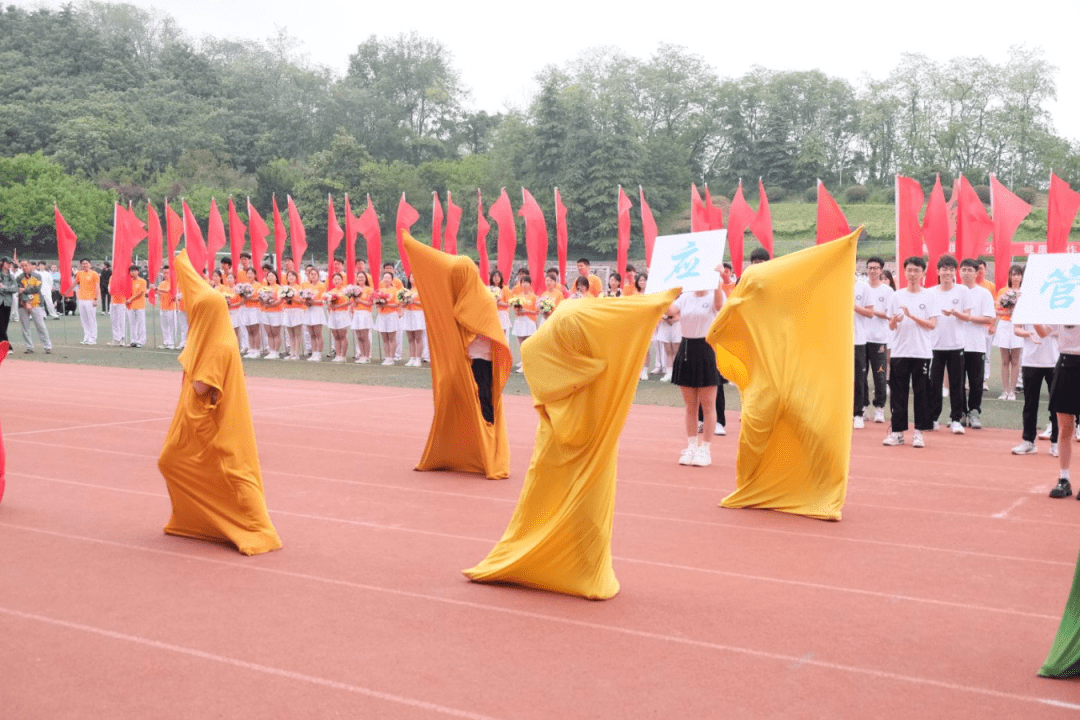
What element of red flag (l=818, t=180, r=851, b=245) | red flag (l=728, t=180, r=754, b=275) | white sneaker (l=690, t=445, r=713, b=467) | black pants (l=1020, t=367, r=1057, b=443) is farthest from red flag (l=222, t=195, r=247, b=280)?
black pants (l=1020, t=367, r=1057, b=443)

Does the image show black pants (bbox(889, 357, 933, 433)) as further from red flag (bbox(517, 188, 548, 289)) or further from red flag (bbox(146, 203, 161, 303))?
red flag (bbox(146, 203, 161, 303))

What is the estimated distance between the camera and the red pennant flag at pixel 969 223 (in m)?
14.5

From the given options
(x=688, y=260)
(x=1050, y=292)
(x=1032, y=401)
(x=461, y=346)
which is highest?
(x=688, y=260)

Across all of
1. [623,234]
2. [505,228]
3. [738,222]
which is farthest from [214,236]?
[738,222]

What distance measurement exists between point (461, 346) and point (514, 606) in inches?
149

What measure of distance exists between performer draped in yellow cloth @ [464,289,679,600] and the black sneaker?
14.8 feet

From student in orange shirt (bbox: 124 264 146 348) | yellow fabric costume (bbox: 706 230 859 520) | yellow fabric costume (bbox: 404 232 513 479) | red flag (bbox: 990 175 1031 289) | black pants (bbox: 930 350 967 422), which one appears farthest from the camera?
student in orange shirt (bbox: 124 264 146 348)

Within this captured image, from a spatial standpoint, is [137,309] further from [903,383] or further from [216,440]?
[216,440]

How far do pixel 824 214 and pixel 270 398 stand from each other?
27.8ft

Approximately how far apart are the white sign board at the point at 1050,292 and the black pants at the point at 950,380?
300cm

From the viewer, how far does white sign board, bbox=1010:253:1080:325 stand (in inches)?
309

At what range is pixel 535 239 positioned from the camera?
19109 millimetres

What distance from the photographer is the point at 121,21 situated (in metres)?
101

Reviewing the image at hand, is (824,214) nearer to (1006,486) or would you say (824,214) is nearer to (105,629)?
(1006,486)
